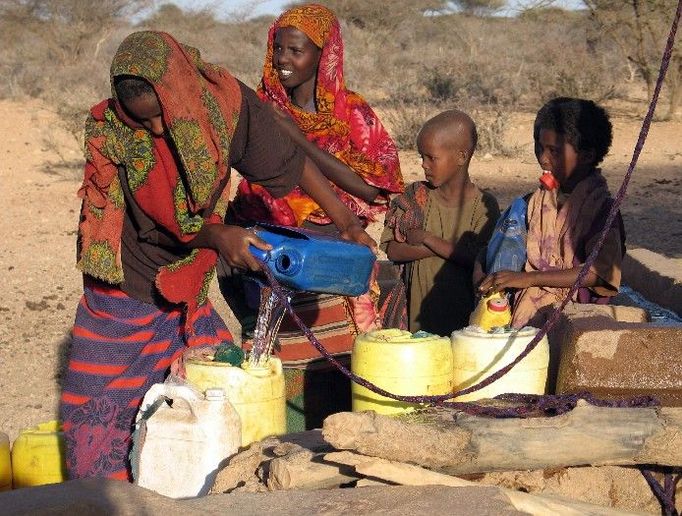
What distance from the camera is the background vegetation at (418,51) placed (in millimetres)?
17812

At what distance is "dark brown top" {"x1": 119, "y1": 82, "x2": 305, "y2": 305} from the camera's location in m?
3.69

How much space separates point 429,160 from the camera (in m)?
4.98

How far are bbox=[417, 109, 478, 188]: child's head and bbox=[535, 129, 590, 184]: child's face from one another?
0.64 meters

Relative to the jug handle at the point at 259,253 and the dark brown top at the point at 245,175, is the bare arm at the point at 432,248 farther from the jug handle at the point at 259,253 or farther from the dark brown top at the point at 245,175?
the jug handle at the point at 259,253

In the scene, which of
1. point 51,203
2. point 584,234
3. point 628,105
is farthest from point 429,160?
point 628,105

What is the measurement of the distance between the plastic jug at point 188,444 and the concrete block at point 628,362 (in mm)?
1080

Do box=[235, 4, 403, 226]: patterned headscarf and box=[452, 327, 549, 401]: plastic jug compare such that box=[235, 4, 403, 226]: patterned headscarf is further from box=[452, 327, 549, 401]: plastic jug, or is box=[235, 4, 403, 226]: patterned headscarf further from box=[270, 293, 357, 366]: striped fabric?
box=[452, 327, 549, 401]: plastic jug

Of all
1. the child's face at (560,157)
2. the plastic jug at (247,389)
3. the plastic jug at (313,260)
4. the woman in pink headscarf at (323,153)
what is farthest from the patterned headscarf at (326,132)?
the plastic jug at (247,389)

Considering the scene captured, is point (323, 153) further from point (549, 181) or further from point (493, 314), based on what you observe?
point (493, 314)

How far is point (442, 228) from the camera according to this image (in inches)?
197

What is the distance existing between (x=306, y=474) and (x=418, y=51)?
27622 millimetres

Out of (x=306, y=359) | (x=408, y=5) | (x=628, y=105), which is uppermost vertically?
(x=408, y=5)

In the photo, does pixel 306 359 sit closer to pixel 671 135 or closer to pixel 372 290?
pixel 372 290

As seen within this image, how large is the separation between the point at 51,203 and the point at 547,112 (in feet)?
27.8
